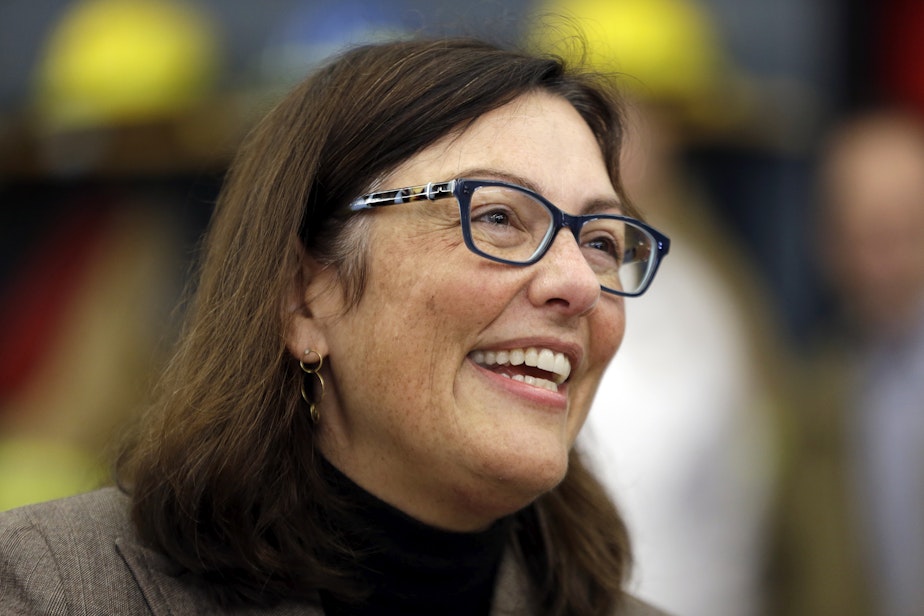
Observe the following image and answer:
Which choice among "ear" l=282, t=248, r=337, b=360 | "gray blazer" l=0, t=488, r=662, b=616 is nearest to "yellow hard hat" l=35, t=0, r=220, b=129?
"ear" l=282, t=248, r=337, b=360

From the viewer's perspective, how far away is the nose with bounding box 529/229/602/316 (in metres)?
2.62

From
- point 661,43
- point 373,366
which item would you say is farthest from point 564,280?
point 661,43

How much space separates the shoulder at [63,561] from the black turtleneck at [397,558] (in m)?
0.42

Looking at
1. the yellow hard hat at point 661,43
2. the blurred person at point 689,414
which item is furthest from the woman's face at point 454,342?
the yellow hard hat at point 661,43

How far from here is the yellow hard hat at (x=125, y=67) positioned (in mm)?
6742

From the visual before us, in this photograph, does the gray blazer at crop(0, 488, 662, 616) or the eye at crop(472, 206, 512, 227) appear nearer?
the gray blazer at crop(0, 488, 662, 616)

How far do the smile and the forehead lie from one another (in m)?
0.32

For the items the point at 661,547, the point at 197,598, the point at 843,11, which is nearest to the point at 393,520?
the point at 197,598

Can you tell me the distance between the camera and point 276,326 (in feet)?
8.84

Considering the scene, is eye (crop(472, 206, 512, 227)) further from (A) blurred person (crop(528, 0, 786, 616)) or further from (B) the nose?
(A) blurred person (crop(528, 0, 786, 616))

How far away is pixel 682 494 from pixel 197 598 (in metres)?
2.27

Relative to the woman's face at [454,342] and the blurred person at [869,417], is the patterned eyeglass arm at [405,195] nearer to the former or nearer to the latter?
the woman's face at [454,342]

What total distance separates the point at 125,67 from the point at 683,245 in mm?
3161

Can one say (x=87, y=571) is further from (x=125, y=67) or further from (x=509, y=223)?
(x=125, y=67)
